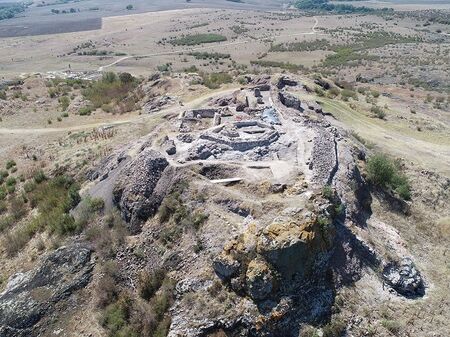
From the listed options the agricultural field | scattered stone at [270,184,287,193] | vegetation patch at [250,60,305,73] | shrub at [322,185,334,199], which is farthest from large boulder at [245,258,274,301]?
vegetation patch at [250,60,305,73]

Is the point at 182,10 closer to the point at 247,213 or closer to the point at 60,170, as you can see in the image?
the point at 60,170

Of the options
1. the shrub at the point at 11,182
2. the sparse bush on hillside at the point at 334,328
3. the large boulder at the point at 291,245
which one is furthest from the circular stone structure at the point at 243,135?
the shrub at the point at 11,182

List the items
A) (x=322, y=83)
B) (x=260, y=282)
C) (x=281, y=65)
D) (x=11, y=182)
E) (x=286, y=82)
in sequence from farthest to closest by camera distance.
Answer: (x=281, y=65) → (x=322, y=83) → (x=286, y=82) → (x=11, y=182) → (x=260, y=282)

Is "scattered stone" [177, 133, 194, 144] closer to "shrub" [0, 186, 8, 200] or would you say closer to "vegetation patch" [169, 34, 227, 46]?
"shrub" [0, 186, 8, 200]

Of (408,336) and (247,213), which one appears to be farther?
(247,213)

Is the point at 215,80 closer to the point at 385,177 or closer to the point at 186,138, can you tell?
the point at 186,138

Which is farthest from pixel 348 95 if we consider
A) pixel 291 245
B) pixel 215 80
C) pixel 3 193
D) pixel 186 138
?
pixel 3 193

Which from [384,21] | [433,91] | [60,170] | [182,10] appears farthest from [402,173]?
[182,10]
